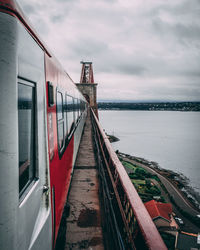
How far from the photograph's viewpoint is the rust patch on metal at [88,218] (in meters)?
2.62

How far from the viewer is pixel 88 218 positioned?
2.76m

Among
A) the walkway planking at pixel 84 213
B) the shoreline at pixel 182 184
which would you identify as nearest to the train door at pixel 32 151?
the walkway planking at pixel 84 213

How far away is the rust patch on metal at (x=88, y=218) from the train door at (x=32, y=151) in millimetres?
1181

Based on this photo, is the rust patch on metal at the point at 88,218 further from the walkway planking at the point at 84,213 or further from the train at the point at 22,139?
the train at the point at 22,139

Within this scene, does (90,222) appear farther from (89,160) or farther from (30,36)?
(89,160)

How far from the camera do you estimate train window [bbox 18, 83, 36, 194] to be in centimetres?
114

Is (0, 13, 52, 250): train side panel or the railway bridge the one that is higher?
(0, 13, 52, 250): train side panel

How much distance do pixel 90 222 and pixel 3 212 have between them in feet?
7.00

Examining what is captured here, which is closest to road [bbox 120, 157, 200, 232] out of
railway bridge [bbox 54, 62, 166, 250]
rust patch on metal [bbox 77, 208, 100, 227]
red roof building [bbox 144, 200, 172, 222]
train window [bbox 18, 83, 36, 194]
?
red roof building [bbox 144, 200, 172, 222]

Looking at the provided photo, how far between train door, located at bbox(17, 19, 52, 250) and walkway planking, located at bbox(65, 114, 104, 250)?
936 millimetres

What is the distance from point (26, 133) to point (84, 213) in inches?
88.4

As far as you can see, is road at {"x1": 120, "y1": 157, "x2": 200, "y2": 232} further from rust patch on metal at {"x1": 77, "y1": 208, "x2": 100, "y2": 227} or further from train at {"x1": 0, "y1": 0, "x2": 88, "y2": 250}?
train at {"x1": 0, "y1": 0, "x2": 88, "y2": 250}

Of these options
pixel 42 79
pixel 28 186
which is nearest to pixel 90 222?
pixel 28 186

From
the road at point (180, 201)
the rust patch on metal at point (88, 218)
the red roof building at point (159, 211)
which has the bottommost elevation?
the road at point (180, 201)
